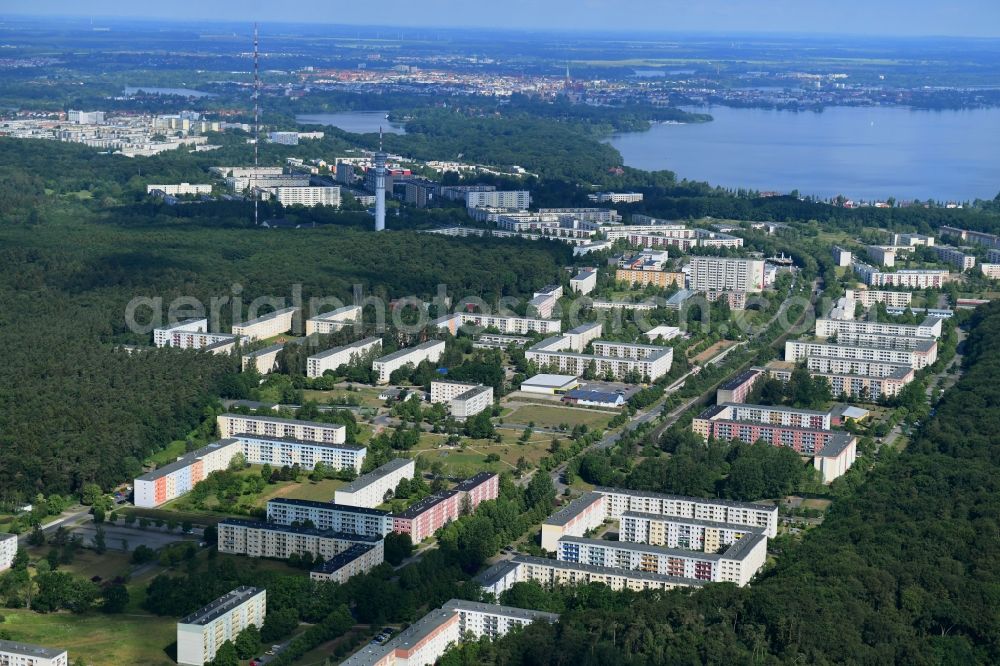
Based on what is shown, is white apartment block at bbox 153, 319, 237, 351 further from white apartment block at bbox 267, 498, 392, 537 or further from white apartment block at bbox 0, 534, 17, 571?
white apartment block at bbox 0, 534, 17, 571

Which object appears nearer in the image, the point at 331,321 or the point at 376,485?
the point at 376,485

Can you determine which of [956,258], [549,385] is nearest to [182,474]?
[549,385]

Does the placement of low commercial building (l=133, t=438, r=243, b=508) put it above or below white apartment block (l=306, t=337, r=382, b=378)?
above

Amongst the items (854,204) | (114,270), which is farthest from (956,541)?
(854,204)

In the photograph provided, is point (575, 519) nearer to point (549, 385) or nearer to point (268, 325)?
point (549, 385)

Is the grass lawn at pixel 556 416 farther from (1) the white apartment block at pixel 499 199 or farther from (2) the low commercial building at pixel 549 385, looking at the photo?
(1) the white apartment block at pixel 499 199

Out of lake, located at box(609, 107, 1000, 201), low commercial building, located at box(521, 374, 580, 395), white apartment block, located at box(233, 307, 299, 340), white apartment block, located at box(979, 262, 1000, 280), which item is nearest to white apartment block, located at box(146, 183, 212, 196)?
lake, located at box(609, 107, 1000, 201)

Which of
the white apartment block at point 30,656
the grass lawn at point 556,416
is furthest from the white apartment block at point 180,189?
the white apartment block at point 30,656
